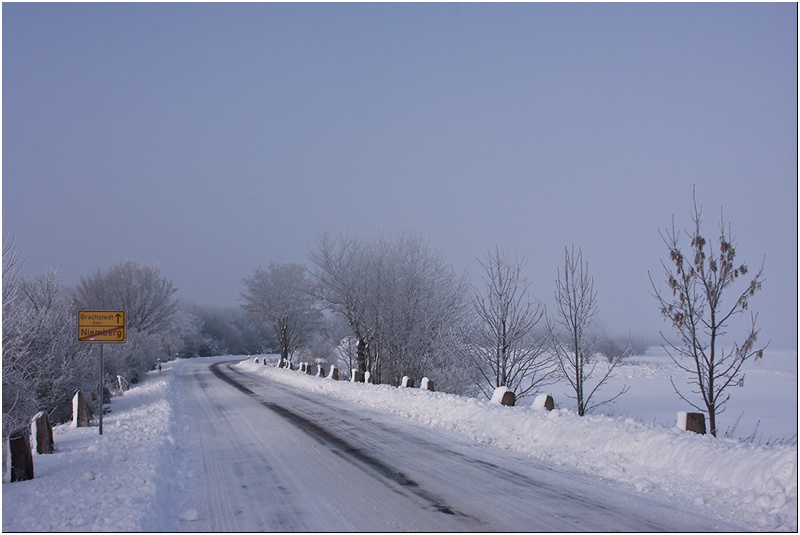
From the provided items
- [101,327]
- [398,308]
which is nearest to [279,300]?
[398,308]

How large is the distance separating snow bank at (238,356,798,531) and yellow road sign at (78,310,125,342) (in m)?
7.33

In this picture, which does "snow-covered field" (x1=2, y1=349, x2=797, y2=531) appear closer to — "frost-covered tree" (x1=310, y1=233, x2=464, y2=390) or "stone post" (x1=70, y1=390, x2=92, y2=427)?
"stone post" (x1=70, y1=390, x2=92, y2=427)

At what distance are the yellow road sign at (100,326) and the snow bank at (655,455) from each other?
7.33 metres

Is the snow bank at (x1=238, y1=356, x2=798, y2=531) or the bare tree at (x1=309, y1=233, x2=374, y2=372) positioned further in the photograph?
the bare tree at (x1=309, y1=233, x2=374, y2=372)

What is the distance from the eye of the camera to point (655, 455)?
7.79 m

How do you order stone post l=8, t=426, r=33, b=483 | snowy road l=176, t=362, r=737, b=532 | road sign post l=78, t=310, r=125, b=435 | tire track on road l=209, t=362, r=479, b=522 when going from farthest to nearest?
1. road sign post l=78, t=310, r=125, b=435
2. stone post l=8, t=426, r=33, b=483
3. tire track on road l=209, t=362, r=479, b=522
4. snowy road l=176, t=362, r=737, b=532

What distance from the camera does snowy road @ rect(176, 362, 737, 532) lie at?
18.6ft

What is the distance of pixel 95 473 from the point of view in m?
7.51

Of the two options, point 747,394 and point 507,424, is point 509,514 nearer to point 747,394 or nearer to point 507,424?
point 507,424

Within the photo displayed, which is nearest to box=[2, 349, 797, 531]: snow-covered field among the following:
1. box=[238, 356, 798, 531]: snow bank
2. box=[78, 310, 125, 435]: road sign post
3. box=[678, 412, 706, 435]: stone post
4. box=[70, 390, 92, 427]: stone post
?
box=[238, 356, 798, 531]: snow bank

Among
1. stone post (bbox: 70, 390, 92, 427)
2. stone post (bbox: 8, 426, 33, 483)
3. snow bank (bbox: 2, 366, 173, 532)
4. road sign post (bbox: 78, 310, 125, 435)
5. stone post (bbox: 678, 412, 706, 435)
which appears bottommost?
stone post (bbox: 70, 390, 92, 427)

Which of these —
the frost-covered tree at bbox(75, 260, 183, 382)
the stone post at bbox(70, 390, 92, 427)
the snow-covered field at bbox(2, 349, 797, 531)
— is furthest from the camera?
the frost-covered tree at bbox(75, 260, 183, 382)

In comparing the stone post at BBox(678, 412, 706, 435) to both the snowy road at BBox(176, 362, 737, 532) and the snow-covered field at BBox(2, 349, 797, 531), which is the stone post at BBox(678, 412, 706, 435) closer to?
the snow-covered field at BBox(2, 349, 797, 531)

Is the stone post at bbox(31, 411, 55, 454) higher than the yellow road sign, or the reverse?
the yellow road sign
